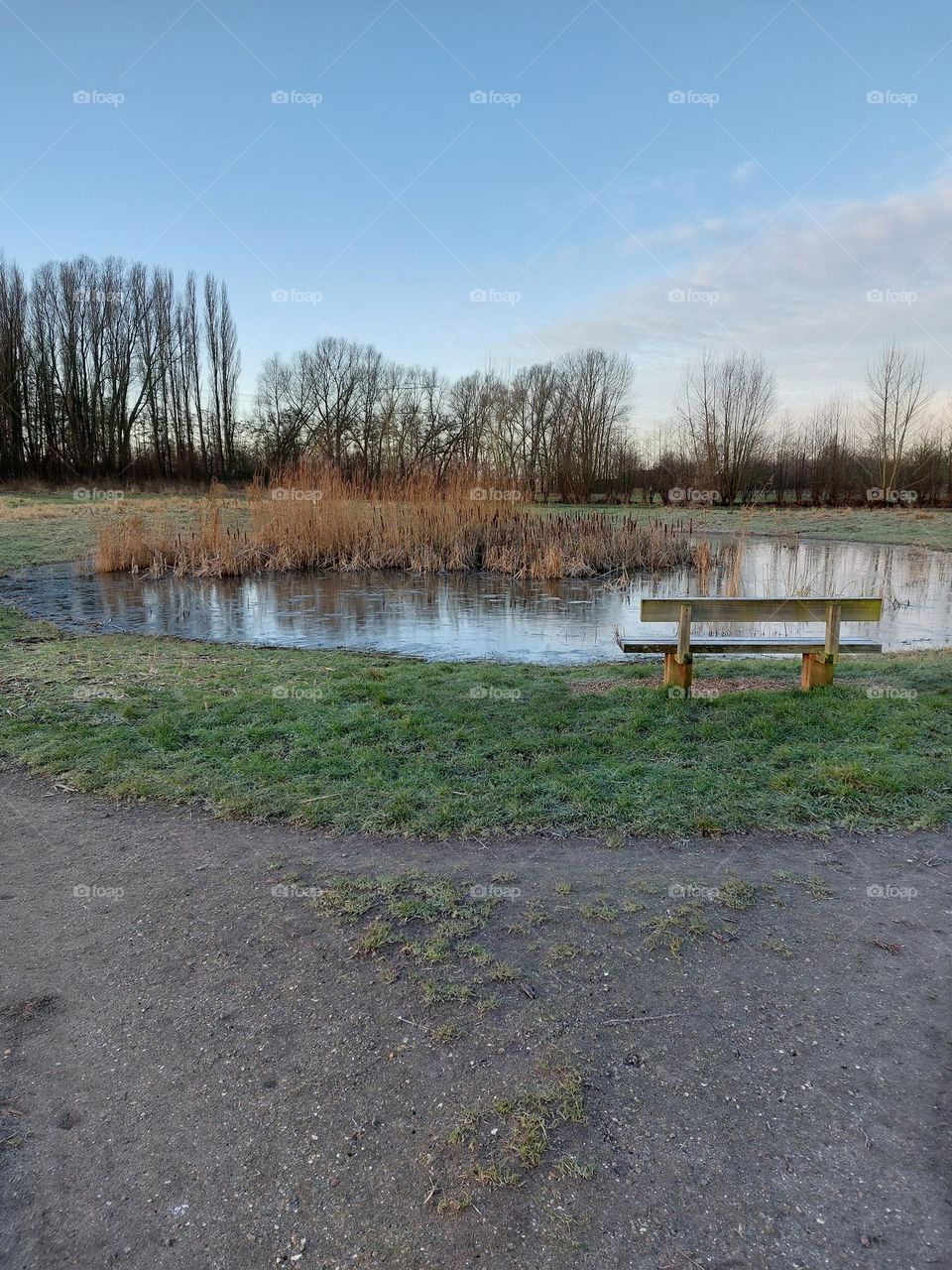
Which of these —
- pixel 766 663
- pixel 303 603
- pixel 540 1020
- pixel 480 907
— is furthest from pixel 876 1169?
pixel 303 603

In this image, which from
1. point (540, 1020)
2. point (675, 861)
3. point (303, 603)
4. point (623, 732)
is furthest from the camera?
point (303, 603)

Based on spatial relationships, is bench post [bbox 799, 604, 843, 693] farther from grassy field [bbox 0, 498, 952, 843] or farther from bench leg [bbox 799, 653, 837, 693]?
grassy field [bbox 0, 498, 952, 843]

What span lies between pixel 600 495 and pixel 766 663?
113ft

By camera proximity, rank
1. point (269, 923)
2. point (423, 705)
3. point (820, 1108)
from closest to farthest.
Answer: point (820, 1108), point (269, 923), point (423, 705)

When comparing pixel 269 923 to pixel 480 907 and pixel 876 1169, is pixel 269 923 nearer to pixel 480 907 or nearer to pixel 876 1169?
pixel 480 907

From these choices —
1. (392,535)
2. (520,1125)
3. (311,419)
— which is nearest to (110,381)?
(311,419)

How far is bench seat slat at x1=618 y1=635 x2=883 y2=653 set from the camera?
5930mm

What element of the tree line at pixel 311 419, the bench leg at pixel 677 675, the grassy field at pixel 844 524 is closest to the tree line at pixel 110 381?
the tree line at pixel 311 419

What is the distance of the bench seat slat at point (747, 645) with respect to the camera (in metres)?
5.93

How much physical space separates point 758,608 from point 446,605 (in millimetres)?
6706

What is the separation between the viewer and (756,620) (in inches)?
235

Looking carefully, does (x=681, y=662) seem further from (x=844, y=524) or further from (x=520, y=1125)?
(x=844, y=524)

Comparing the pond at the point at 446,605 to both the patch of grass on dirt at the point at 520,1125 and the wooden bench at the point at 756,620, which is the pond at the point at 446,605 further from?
the patch of grass on dirt at the point at 520,1125

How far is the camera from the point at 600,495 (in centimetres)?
4109
